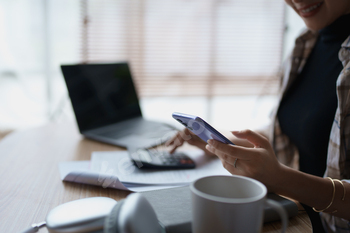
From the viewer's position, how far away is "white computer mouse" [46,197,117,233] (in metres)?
0.38

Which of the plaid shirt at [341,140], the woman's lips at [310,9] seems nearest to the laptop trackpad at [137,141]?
the plaid shirt at [341,140]

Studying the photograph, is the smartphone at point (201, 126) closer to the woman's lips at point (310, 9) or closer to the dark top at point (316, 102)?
the dark top at point (316, 102)

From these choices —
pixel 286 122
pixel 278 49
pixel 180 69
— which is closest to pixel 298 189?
pixel 286 122

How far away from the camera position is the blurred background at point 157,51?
1.75 meters

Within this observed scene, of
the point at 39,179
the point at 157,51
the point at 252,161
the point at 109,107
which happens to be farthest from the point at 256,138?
the point at 157,51

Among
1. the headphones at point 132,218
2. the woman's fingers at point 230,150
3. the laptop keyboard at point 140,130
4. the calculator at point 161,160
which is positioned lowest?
the calculator at point 161,160

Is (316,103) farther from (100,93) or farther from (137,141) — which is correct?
(100,93)

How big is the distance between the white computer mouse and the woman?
22cm

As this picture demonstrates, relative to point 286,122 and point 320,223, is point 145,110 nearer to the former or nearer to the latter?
point 286,122

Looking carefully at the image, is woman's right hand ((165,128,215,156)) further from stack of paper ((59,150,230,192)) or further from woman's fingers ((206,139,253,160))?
woman's fingers ((206,139,253,160))

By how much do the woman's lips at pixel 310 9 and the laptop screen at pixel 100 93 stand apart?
24.4 inches

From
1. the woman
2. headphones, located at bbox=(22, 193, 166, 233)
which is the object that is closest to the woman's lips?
the woman

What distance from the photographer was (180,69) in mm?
2098

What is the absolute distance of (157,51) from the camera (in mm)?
2033
